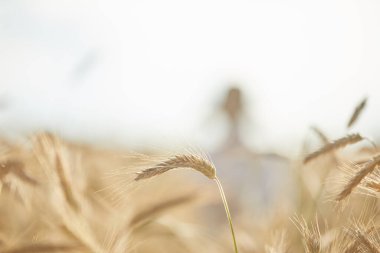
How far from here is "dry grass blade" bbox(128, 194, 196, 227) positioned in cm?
230

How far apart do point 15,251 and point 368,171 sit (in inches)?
38.0

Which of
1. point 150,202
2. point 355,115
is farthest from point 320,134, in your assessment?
point 150,202

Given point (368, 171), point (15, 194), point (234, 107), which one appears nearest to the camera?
point (368, 171)

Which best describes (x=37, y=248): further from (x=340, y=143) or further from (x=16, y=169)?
(x=340, y=143)

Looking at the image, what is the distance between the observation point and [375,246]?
1.58 m

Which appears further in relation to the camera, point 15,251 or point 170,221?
point 170,221

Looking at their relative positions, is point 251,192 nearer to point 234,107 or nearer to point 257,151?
point 257,151

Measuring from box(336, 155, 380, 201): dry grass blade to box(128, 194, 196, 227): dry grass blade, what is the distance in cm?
81

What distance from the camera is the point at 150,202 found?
246 cm

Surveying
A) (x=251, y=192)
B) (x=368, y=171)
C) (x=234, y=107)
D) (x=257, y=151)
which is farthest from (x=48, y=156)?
(x=234, y=107)

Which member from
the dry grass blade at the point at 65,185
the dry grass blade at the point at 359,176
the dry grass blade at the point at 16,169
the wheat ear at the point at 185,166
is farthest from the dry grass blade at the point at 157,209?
the dry grass blade at the point at 359,176

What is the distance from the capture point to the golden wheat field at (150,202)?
1776 mm

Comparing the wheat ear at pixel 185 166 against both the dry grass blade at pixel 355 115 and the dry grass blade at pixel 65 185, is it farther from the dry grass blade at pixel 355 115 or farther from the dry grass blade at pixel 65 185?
the dry grass blade at pixel 355 115

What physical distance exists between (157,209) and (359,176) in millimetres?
907
